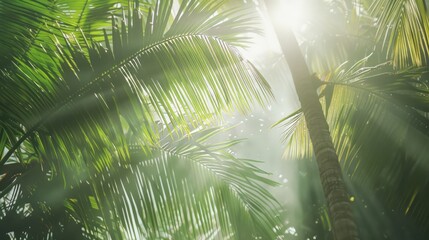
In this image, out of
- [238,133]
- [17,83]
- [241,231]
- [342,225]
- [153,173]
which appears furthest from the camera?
[238,133]

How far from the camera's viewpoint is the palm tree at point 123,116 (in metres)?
2.49

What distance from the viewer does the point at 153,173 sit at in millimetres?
3174

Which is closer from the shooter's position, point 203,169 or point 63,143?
point 63,143

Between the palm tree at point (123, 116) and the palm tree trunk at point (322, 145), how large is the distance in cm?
32

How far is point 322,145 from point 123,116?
1.27 meters

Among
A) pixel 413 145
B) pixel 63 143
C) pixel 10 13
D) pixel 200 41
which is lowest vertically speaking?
pixel 413 145

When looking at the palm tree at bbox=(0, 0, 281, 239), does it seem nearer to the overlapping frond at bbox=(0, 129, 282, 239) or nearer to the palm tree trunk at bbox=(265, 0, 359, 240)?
the overlapping frond at bbox=(0, 129, 282, 239)

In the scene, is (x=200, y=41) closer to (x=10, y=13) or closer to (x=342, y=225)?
(x=10, y=13)

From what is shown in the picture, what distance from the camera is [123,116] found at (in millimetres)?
2588

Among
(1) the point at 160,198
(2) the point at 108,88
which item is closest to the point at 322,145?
(1) the point at 160,198

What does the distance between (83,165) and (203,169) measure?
1.11 meters

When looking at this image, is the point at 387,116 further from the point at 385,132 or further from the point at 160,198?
the point at 160,198

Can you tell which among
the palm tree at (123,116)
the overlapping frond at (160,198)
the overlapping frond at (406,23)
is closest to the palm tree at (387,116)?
the overlapping frond at (406,23)

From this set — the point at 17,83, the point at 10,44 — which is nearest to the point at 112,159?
the point at 17,83
